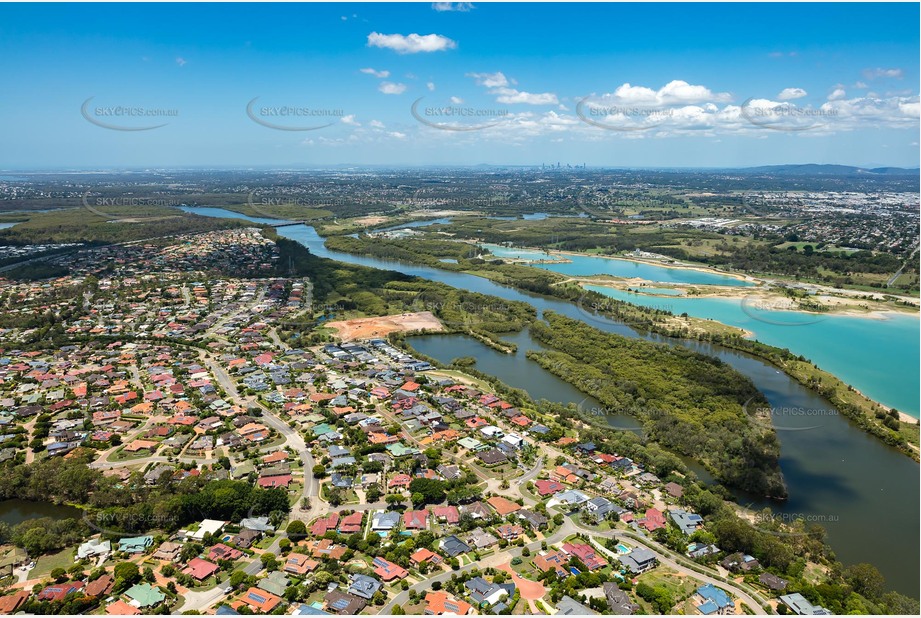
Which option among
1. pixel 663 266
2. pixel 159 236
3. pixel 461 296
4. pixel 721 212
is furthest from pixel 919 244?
pixel 159 236

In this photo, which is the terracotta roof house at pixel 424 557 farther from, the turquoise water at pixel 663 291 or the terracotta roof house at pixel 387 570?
the turquoise water at pixel 663 291

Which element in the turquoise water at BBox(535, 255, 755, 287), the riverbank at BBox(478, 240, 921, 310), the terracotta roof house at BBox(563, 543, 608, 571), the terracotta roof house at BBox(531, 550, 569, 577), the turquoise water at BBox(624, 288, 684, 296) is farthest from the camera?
the turquoise water at BBox(535, 255, 755, 287)

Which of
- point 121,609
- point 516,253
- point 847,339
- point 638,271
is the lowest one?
point 121,609

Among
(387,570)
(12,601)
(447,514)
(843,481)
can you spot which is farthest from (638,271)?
(12,601)

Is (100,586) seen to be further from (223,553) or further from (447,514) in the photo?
(447,514)

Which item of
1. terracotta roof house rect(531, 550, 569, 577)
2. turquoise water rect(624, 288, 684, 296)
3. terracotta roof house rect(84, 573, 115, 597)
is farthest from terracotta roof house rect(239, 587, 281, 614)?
turquoise water rect(624, 288, 684, 296)

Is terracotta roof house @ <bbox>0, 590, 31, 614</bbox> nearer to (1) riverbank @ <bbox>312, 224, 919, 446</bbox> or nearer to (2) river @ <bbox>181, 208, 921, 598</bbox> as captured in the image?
(2) river @ <bbox>181, 208, 921, 598</bbox>

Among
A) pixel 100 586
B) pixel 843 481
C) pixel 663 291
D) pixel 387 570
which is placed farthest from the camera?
pixel 663 291

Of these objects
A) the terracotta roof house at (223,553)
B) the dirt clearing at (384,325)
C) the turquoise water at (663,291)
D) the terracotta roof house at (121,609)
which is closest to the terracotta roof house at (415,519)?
the terracotta roof house at (223,553)
